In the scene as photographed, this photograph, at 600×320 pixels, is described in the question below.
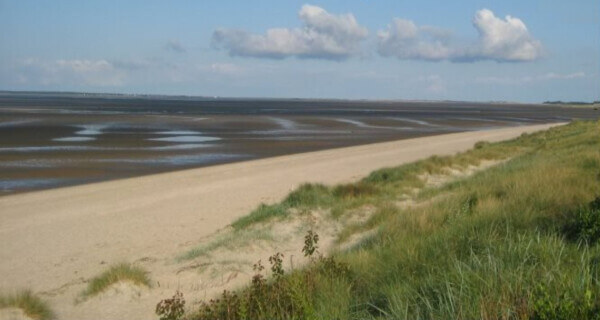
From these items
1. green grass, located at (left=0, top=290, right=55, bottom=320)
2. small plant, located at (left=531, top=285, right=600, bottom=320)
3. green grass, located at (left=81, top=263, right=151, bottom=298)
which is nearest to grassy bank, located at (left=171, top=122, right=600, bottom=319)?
small plant, located at (left=531, top=285, right=600, bottom=320)

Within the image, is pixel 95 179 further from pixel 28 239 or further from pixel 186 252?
pixel 186 252

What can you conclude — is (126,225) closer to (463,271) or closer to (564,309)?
(463,271)

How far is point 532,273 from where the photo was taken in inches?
184

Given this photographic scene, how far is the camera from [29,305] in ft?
21.7

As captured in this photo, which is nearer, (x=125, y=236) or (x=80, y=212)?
(x=125, y=236)

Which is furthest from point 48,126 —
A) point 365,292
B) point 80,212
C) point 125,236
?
point 365,292

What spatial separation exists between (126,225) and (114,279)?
190 inches

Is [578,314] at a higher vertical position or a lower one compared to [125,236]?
higher

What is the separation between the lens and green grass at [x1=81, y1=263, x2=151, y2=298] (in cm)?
725

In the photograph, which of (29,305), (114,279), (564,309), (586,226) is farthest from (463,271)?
(29,305)

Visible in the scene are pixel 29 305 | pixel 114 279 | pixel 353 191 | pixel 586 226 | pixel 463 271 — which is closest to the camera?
pixel 463 271

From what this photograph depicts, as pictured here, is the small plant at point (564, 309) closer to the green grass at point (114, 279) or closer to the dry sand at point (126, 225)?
the dry sand at point (126, 225)

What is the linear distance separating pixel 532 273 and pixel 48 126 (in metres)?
44.1

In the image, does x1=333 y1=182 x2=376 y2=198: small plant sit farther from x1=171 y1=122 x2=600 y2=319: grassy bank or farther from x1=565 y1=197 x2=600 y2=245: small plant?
x1=565 y1=197 x2=600 y2=245: small plant
